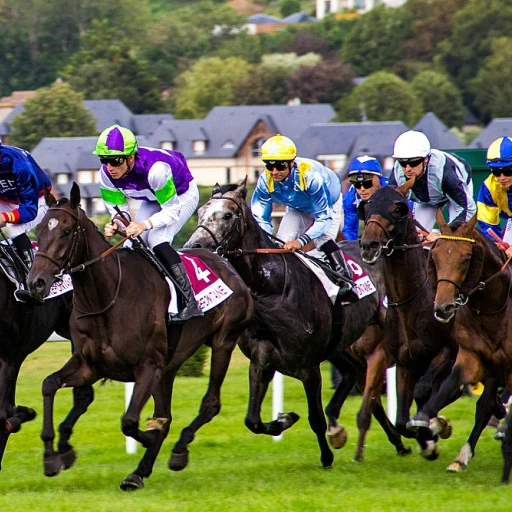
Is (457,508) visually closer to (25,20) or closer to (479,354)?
(479,354)

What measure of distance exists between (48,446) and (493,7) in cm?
11461

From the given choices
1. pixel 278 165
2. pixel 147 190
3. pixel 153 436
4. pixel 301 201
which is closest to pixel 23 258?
pixel 147 190

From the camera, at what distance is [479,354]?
25.3 feet

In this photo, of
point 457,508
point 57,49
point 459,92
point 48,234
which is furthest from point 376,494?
point 57,49

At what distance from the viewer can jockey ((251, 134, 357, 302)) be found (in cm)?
865

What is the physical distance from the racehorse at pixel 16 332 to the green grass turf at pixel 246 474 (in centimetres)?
47

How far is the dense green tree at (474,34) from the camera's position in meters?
116

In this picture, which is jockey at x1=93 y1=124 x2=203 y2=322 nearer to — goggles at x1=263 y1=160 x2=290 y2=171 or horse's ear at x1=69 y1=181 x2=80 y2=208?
horse's ear at x1=69 y1=181 x2=80 y2=208

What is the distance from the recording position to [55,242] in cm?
696

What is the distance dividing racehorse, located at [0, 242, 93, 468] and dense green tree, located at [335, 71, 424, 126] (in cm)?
9106

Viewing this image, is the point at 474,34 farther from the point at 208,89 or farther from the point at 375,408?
the point at 375,408

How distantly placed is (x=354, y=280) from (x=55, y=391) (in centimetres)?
272

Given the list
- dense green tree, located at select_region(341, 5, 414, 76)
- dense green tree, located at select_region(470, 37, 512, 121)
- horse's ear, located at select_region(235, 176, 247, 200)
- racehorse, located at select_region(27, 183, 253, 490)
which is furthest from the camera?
dense green tree, located at select_region(341, 5, 414, 76)

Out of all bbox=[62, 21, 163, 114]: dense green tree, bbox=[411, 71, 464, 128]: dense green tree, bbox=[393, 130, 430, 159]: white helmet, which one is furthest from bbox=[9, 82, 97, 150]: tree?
bbox=[393, 130, 430, 159]: white helmet
